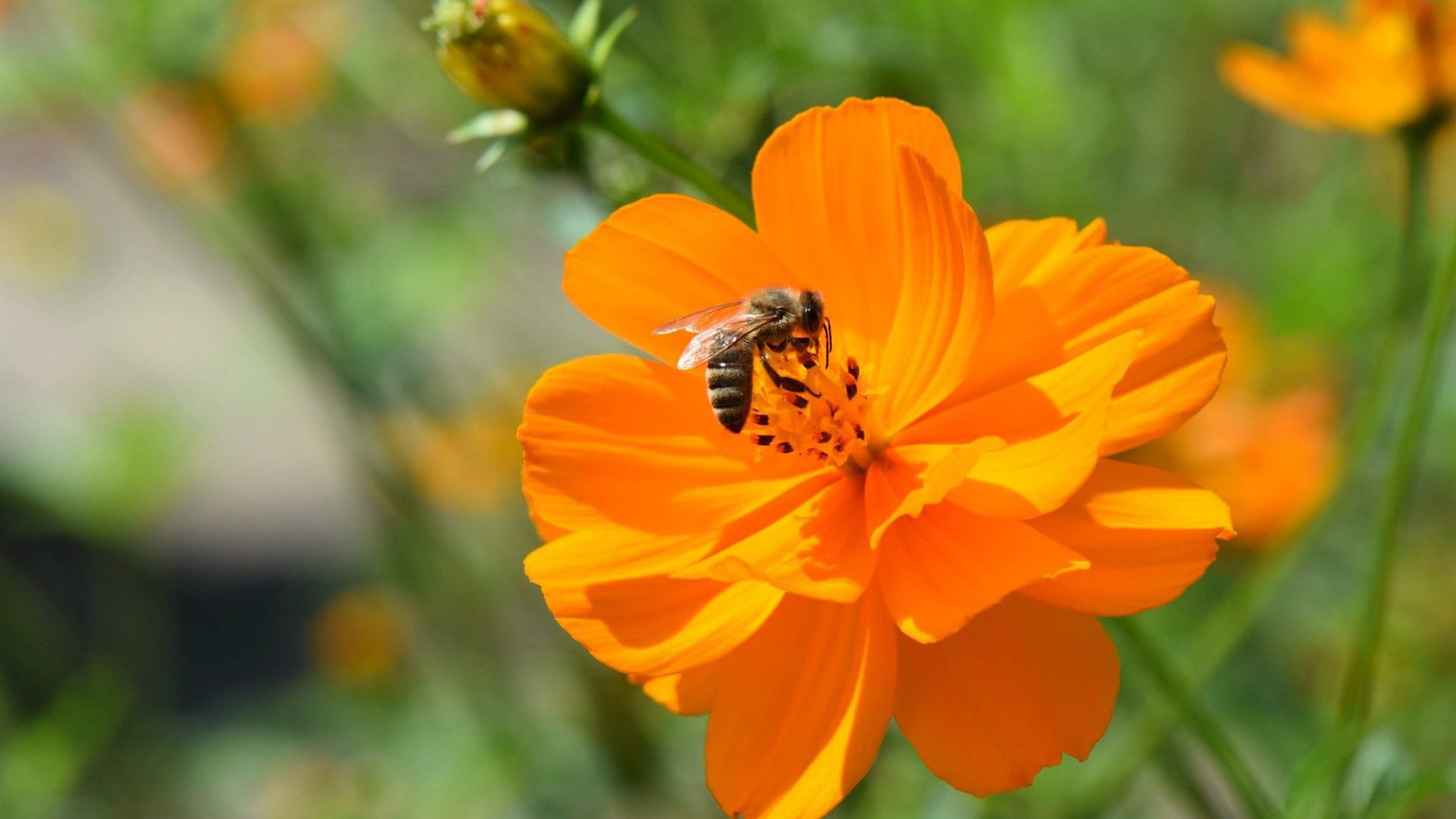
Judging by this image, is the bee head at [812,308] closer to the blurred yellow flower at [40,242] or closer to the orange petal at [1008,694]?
the orange petal at [1008,694]

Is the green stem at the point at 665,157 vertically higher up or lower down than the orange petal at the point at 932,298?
higher up

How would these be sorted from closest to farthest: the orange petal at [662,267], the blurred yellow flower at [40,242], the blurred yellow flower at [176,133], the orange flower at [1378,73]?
the orange petal at [662,267] → the orange flower at [1378,73] → the blurred yellow flower at [176,133] → the blurred yellow flower at [40,242]

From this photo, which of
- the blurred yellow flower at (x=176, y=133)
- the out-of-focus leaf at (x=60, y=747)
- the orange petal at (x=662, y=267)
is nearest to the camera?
the orange petal at (x=662, y=267)

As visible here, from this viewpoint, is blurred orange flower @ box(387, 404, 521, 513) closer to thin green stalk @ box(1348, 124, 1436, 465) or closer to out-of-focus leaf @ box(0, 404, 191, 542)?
out-of-focus leaf @ box(0, 404, 191, 542)

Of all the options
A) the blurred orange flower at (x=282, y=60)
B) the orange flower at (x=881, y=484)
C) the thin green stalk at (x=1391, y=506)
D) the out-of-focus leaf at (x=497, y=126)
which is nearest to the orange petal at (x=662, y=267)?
the orange flower at (x=881, y=484)

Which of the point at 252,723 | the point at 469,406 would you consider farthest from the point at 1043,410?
the point at 252,723

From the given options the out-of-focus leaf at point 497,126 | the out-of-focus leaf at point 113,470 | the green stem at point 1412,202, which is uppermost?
the out-of-focus leaf at point 497,126

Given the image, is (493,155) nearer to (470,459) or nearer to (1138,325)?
(1138,325)

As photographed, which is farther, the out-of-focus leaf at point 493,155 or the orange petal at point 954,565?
the out-of-focus leaf at point 493,155

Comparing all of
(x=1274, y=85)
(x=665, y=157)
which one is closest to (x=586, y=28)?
(x=665, y=157)
